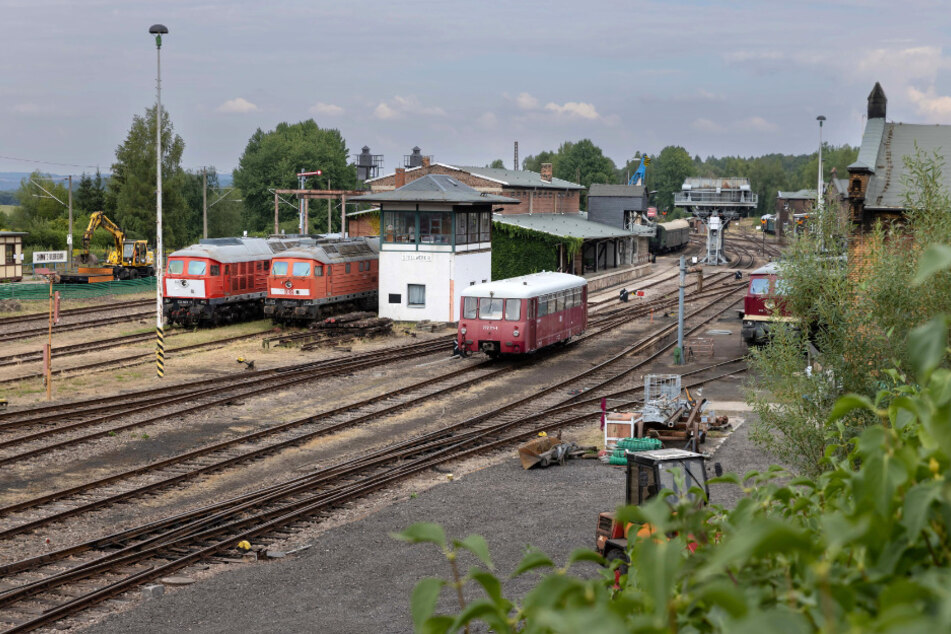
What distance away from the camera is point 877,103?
38.8 meters

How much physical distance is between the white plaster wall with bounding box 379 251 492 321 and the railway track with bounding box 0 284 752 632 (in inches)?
641

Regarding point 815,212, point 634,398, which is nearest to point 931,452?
point 815,212

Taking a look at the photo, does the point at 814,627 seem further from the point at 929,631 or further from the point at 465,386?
the point at 465,386

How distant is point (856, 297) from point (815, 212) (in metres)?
2.76

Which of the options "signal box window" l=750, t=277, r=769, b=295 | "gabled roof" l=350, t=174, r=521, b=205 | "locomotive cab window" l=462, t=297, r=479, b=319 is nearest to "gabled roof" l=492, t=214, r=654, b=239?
"gabled roof" l=350, t=174, r=521, b=205

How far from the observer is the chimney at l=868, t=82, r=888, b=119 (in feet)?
127

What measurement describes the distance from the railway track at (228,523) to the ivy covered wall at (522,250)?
29.2 meters

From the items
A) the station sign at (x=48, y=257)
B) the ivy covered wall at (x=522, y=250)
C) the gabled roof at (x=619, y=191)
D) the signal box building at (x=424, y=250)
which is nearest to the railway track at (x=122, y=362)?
the signal box building at (x=424, y=250)

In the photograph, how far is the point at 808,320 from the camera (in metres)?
15.9

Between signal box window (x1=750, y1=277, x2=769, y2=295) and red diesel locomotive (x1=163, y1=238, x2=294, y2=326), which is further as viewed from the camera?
red diesel locomotive (x1=163, y1=238, x2=294, y2=326)

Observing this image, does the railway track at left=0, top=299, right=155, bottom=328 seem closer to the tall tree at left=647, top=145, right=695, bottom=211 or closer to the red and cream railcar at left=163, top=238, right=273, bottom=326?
the red and cream railcar at left=163, top=238, right=273, bottom=326

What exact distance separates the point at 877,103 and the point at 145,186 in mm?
58231

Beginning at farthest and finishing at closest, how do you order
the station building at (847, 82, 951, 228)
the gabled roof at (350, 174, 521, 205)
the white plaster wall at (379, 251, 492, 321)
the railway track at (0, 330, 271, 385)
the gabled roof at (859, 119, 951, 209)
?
1. the white plaster wall at (379, 251, 492, 321)
2. the gabled roof at (350, 174, 521, 205)
3. the railway track at (0, 330, 271, 385)
4. the gabled roof at (859, 119, 951, 209)
5. the station building at (847, 82, 951, 228)

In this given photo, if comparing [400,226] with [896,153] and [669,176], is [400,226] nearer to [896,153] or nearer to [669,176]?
[896,153]
